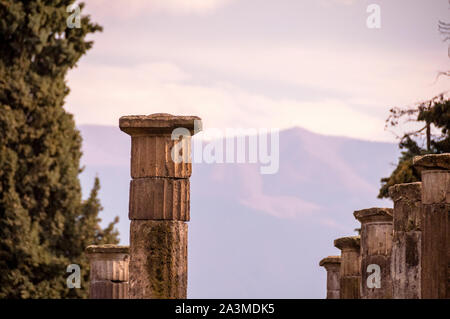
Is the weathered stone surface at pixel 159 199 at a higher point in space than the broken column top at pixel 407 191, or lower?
lower

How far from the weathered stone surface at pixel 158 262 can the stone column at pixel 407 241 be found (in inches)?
114

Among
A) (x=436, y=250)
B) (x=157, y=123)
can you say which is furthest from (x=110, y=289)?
(x=436, y=250)

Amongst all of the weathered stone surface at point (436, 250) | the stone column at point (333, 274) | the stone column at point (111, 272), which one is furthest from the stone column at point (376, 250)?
the stone column at point (333, 274)

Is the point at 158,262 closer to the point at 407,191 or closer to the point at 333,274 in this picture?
the point at 407,191

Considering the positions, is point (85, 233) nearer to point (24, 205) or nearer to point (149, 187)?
point (24, 205)

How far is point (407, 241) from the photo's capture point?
40.2ft

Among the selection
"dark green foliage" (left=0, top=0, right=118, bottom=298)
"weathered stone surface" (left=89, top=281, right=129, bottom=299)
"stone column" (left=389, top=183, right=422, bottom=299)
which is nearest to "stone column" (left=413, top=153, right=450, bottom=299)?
"stone column" (left=389, top=183, right=422, bottom=299)

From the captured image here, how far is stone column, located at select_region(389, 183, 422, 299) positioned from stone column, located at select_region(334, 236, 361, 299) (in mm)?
3826

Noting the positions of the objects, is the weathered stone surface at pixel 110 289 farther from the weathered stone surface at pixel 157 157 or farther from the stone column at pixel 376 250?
the weathered stone surface at pixel 157 157

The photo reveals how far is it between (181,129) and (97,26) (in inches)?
532

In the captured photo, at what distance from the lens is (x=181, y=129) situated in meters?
10.8

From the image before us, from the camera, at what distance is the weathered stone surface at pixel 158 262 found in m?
10.8

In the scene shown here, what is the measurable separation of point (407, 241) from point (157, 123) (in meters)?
3.52
